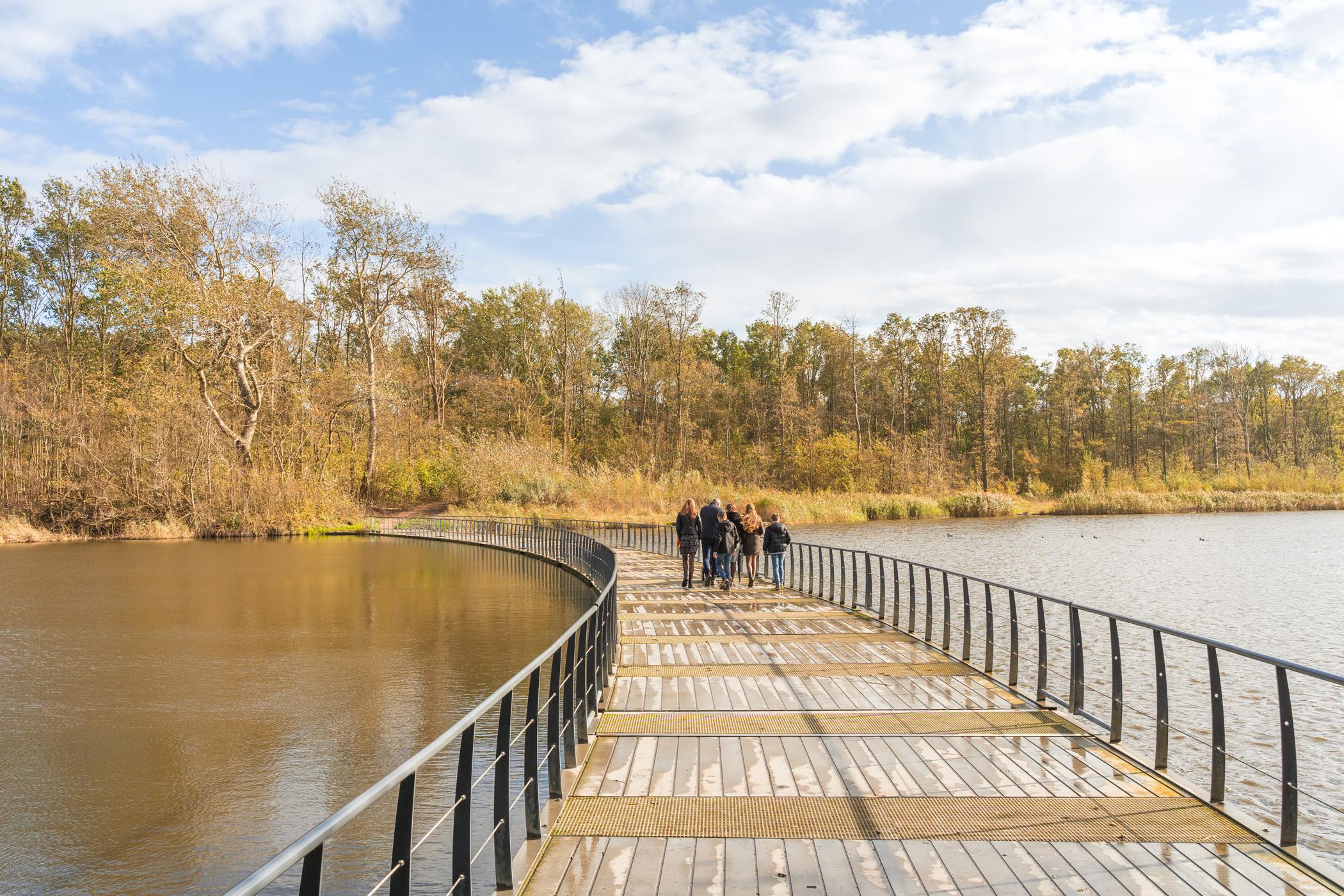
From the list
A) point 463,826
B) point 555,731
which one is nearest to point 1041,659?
point 555,731

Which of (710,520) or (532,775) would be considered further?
(710,520)

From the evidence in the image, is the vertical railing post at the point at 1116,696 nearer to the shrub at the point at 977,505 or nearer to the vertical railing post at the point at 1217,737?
the vertical railing post at the point at 1217,737

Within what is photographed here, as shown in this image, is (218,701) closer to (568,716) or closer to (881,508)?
(568,716)

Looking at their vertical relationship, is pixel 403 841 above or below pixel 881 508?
above

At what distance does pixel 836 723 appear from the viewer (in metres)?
7.79

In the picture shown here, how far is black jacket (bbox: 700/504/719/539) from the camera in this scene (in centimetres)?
1825

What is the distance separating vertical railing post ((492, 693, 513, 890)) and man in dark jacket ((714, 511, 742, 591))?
13649 mm

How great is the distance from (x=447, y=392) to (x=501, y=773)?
59.9m

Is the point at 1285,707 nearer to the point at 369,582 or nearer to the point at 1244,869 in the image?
the point at 1244,869

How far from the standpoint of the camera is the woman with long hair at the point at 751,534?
59.3 ft

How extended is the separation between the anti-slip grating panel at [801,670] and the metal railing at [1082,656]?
1.47 ft

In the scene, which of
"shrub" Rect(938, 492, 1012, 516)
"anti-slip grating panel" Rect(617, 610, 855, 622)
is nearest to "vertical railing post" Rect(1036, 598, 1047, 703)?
"anti-slip grating panel" Rect(617, 610, 855, 622)

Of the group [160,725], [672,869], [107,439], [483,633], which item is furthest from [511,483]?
[672,869]

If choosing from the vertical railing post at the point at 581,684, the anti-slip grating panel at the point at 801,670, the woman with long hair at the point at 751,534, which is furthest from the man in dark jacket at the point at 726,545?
the vertical railing post at the point at 581,684
